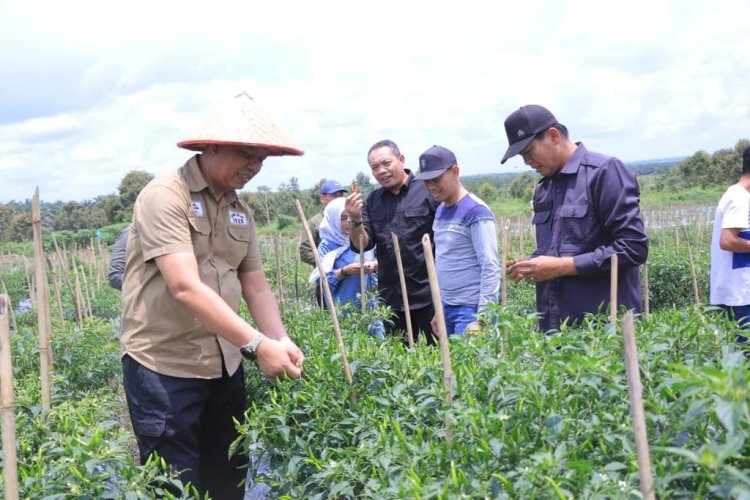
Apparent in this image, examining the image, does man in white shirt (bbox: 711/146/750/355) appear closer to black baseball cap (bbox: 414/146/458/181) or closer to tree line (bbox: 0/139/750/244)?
black baseball cap (bbox: 414/146/458/181)

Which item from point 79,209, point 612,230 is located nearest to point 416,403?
point 612,230

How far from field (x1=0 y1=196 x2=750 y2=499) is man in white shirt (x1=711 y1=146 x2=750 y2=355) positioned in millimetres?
1384

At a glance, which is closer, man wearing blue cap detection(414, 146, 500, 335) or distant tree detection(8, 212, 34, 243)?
man wearing blue cap detection(414, 146, 500, 335)

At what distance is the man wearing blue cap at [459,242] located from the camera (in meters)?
3.30

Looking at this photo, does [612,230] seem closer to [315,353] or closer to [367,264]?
[315,353]

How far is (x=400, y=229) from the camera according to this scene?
393cm

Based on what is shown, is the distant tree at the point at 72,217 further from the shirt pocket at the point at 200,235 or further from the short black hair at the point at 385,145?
the shirt pocket at the point at 200,235

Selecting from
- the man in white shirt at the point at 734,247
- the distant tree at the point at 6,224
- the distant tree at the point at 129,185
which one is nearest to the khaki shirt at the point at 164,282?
the man in white shirt at the point at 734,247

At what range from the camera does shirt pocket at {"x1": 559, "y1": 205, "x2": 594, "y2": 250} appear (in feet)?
9.18

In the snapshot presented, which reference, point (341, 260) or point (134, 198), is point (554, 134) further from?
point (134, 198)

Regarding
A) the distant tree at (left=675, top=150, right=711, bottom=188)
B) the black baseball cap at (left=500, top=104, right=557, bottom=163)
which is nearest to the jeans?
the black baseball cap at (left=500, top=104, right=557, bottom=163)

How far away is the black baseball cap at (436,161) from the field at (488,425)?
45.2 inches

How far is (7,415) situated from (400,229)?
2.62 metres

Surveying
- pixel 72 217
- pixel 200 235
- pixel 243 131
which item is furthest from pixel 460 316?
pixel 72 217
